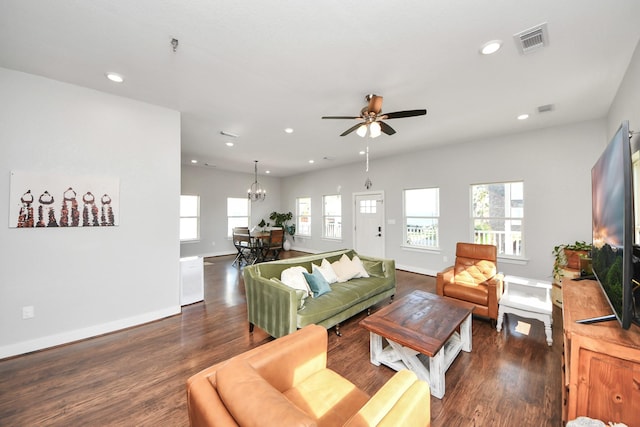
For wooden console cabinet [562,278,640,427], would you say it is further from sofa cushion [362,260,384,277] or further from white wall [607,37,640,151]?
sofa cushion [362,260,384,277]

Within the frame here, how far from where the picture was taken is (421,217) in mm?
5492

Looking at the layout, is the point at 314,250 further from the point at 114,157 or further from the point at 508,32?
the point at 508,32

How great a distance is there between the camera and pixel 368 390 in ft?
6.27

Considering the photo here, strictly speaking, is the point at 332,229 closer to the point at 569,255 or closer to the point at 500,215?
the point at 500,215

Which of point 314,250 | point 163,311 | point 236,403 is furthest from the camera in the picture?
point 314,250

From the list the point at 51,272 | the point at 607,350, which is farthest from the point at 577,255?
the point at 51,272

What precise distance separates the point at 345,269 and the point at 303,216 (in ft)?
17.6

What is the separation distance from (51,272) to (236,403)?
3.07 meters

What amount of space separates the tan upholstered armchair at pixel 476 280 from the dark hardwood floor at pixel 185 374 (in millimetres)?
297

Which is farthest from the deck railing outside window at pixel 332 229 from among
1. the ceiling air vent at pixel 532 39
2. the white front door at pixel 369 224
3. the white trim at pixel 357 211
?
the ceiling air vent at pixel 532 39

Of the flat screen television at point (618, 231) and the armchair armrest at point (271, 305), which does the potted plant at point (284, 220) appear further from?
the flat screen television at point (618, 231)

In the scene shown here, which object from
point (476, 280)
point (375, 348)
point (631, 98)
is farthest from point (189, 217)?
point (631, 98)

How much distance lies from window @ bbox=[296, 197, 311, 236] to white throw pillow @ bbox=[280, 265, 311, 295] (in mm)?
5573

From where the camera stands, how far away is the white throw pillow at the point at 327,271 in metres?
3.23
